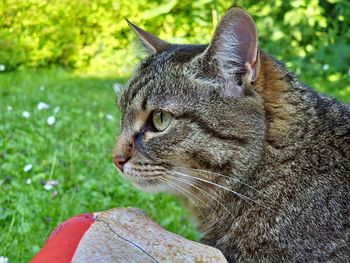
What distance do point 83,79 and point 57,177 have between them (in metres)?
5.59

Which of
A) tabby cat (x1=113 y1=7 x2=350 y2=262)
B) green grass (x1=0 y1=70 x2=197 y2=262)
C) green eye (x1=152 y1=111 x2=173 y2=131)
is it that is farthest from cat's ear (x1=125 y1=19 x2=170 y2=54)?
green grass (x1=0 y1=70 x2=197 y2=262)

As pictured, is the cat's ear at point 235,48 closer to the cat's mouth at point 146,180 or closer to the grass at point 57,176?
the cat's mouth at point 146,180

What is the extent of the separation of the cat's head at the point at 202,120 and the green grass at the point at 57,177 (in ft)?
1.70

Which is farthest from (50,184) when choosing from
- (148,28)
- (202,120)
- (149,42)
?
(148,28)

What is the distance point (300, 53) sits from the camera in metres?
8.16

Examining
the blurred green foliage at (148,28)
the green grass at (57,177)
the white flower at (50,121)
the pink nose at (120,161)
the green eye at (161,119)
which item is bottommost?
the blurred green foliage at (148,28)

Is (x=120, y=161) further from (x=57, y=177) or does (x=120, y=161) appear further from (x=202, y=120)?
(x=57, y=177)

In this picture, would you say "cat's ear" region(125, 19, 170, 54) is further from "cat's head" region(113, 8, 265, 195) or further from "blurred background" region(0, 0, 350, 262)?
"cat's head" region(113, 8, 265, 195)

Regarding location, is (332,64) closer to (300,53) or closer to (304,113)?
(300,53)

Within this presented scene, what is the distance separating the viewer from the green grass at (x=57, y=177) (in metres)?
3.12

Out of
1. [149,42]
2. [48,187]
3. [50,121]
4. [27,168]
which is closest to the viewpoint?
[149,42]

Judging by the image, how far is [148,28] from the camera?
9.88 meters

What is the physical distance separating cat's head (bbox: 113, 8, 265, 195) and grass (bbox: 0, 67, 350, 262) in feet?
1.39

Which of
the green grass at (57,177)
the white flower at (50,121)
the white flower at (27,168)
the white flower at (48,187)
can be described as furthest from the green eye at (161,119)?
the white flower at (50,121)
